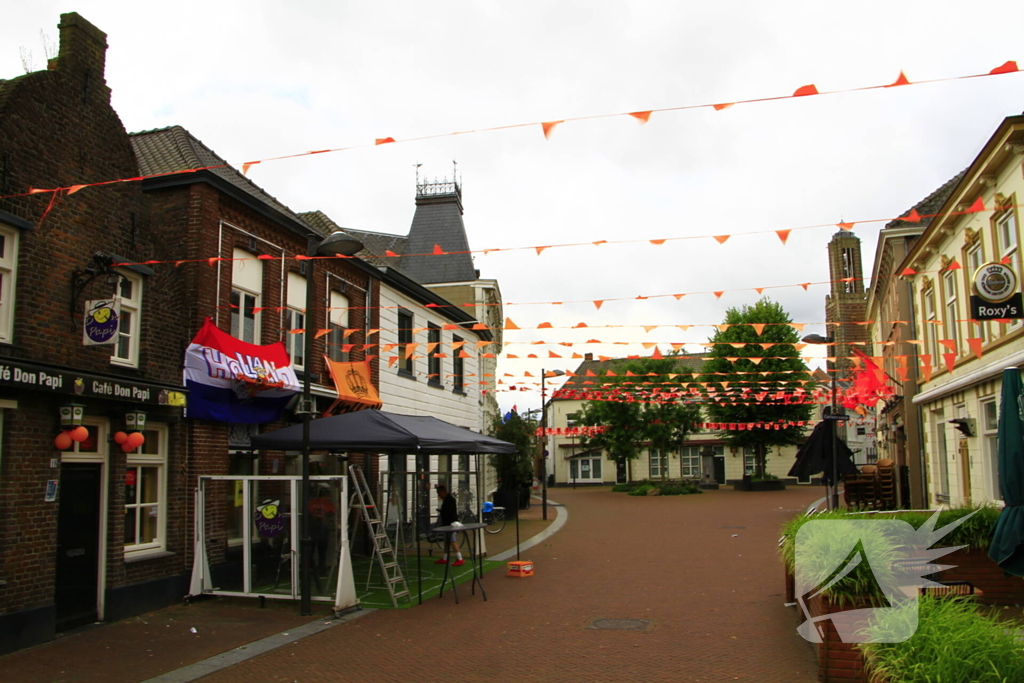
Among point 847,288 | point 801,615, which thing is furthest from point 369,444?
point 847,288

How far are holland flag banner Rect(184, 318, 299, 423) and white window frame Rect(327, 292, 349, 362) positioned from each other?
337cm

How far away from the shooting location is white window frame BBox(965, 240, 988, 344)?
14.9m

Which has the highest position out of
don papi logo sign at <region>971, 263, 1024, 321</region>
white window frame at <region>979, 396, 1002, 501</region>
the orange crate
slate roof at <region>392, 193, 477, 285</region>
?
slate roof at <region>392, 193, 477, 285</region>

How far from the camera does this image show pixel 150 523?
1141 centimetres

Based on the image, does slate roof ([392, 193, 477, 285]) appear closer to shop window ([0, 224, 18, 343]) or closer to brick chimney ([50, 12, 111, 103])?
brick chimney ([50, 12, 111, 103])

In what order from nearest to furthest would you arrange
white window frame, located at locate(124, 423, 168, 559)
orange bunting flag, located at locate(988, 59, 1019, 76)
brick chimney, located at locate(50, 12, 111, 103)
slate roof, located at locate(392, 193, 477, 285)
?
orange bunting flag, located at locate(988, 59, 1019, 76) → brick chimney, located at locate(50, 12, 111, 103) → white window frame, located at locate(124, 423, 168, 559) → slate roof, located at locate(392, 193, 477, 285)

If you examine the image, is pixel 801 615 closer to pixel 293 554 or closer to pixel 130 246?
pixel 293 554

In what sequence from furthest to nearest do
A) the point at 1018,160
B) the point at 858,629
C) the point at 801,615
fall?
1. the point at 1018,160
2. the point at 801,615
3. the point at 858,629

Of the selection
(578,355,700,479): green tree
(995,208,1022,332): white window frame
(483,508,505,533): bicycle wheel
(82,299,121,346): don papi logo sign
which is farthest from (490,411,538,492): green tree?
(82,299,121,346): don papi logo sign

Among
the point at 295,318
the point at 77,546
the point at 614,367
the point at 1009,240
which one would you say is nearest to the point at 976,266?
the point at 1009,240

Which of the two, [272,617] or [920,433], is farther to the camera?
[920,433]

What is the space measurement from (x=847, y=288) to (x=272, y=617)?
56.2m

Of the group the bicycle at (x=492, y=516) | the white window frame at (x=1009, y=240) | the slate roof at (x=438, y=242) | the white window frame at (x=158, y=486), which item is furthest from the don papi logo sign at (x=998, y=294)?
the slate roof at (x=438, y=242)

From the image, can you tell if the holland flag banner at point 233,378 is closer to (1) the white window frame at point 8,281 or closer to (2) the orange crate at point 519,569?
(1) the white window frame at point 8,281
